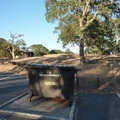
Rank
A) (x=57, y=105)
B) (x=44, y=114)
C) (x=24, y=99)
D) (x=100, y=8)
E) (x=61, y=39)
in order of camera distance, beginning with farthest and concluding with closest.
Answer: (x=61, y=39), (x=100, y=8), (x=24, y=99), (x=57, y=105), (x=44, y=114)

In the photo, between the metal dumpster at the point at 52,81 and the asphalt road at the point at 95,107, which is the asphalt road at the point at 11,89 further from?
the metal dumpster at the point at 52,81

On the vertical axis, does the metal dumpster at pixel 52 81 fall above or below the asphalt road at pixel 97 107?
above

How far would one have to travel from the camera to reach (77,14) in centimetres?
3441

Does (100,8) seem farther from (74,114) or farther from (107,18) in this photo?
(74,114)

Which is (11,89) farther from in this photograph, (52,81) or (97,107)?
(97,107)

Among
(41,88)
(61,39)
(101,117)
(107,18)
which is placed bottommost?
(101,117)

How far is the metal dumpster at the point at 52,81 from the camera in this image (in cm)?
998

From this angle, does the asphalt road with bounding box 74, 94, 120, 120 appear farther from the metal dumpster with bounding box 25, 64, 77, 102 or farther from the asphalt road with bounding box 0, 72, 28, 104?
A: the asphalt road with bounding box 0, 72, 28, 104

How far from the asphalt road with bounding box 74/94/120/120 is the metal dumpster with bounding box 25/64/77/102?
803 millimetres

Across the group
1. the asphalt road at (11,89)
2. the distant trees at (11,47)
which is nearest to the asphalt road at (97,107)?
the asphalt road at (11,89)

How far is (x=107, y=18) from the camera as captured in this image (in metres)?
33.5

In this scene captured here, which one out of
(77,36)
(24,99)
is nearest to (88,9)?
(77,36)

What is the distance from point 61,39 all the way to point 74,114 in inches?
1067

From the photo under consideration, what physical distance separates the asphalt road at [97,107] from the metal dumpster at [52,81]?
2.63 ft
